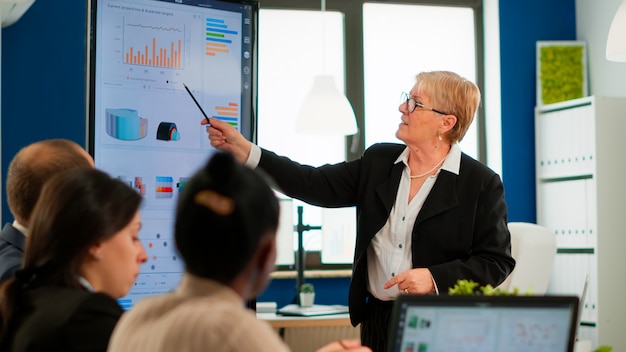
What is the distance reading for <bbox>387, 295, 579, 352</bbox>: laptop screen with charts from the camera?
1.49 m

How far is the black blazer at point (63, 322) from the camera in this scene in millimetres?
1477

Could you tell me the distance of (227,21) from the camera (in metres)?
2.93

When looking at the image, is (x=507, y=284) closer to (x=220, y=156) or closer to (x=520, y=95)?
(x=520, y=95)

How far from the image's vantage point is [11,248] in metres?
2.13

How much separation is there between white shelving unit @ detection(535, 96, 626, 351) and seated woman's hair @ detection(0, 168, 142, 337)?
14.3 feet

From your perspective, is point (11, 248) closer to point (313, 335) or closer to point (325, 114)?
point (325, 114)

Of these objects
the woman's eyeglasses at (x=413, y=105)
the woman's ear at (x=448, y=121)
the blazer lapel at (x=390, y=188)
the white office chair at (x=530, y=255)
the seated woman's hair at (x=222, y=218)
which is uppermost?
the woman's eyeglasses at (x=413, y=105)

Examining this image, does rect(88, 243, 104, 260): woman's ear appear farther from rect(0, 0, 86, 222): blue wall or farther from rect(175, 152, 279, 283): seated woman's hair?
rect(0, 0, 86, 222): blue wall

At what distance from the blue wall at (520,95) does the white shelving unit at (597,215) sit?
0.46 metres

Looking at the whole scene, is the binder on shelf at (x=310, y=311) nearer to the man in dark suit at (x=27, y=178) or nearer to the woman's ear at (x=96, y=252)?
the man in dark suit at (x=27, y=178)

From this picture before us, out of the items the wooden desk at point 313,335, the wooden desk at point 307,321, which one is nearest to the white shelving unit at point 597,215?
the wooden desk at point 313,335

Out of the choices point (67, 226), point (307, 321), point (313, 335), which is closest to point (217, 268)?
point (67, 226)

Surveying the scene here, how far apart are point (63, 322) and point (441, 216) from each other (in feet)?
4.93

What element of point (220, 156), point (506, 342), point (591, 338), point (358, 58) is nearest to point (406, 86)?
point (358, 58)
